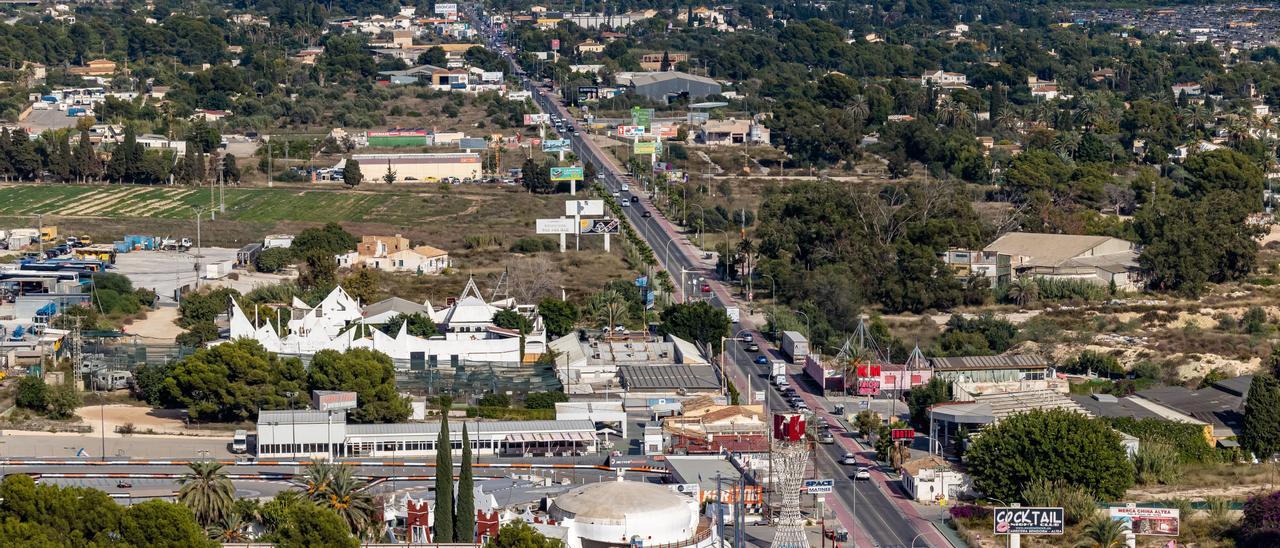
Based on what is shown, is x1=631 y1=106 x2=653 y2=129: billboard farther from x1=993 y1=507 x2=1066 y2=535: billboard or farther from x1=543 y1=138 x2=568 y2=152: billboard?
x1=993 y1=507 x2=1066 y2=535: billboard

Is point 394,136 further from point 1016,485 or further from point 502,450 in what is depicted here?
point 1016,485

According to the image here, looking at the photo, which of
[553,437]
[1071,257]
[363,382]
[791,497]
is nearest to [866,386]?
[553,437]

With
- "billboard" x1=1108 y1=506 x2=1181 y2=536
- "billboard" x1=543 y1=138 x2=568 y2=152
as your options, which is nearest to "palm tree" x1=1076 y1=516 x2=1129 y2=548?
"billboard" x1=1108 y1=506 x2=1181 y2=536

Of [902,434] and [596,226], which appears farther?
[596,226]

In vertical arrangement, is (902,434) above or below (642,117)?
above

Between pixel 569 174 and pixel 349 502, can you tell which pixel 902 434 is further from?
pixel 569 174

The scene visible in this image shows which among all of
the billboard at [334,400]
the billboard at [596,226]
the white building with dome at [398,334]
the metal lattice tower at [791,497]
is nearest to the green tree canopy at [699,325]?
the white building with dome at [398,334]

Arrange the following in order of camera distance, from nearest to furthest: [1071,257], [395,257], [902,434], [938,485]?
[938,485]
[902,434]
[1071,257]
[395,257]

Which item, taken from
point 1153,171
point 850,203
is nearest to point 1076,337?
point 850,203
